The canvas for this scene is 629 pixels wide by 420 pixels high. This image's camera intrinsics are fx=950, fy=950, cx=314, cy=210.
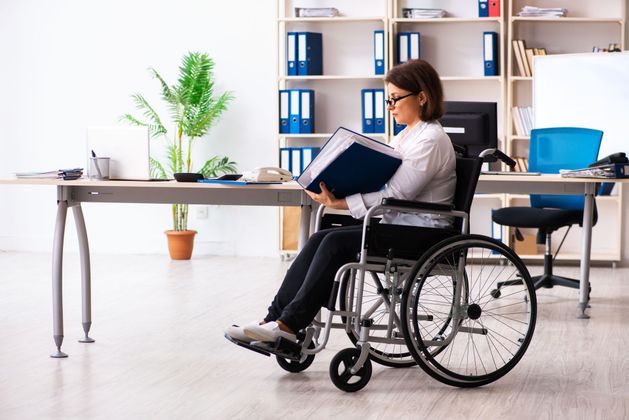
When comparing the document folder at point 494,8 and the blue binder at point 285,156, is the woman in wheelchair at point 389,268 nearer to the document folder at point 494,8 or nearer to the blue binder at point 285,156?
the blue binder at point 285,156

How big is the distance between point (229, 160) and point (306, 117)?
0.69 m

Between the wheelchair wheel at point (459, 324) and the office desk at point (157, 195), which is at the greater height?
the office desk at point (157, 195)

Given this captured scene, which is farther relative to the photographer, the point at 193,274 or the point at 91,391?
the point at 193,274

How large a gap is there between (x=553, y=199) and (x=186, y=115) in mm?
2613

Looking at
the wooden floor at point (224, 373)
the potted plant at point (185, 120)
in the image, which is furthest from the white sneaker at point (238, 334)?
the potted plant at point (185, 120)

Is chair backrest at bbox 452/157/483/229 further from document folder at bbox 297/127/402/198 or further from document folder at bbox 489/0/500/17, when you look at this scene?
document folder at bbox 489/0/500/17

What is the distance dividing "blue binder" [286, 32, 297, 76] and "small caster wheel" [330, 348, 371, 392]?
382 centimetres

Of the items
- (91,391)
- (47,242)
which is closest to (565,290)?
(91,391)

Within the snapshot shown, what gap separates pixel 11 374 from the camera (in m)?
3.26

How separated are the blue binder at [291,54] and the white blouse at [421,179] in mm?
3486

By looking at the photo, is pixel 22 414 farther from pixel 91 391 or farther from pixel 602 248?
pixel 602 248

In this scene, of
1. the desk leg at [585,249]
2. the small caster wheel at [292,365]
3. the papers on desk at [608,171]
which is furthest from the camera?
the desk leg at [585,249]

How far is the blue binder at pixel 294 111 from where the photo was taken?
21.5 feet

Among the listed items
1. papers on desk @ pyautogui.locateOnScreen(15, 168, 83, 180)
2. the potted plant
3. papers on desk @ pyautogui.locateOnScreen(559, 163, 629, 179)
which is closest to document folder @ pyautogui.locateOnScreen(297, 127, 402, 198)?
papers on desk @ pyautogui.locateOnScreen(15, 168, 83, 180)
